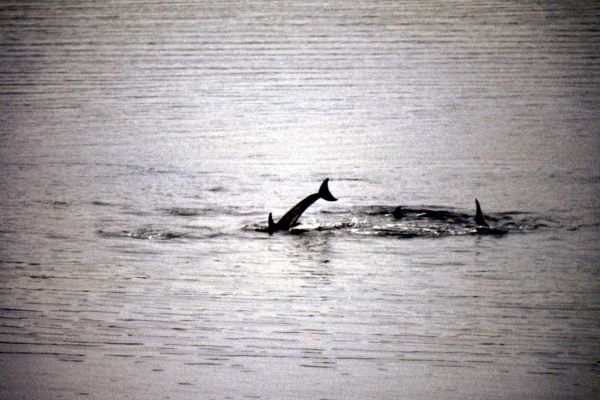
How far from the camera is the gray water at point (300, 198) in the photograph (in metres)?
5.96

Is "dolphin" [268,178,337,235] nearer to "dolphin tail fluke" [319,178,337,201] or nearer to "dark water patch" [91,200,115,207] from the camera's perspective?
"dolphin tail fluke" [319,178,337,201]

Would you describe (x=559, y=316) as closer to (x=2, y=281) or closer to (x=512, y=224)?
(x=512, y=224)

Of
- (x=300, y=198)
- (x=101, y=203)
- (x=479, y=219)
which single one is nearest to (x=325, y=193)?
(x=300, y=198)

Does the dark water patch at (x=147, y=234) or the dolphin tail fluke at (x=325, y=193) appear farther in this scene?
the dolphin tail fluke at (x=325, y=193)

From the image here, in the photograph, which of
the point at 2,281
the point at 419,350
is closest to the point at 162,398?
the point at 419,350

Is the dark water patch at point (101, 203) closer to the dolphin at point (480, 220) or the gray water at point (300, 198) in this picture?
the gray water at point (300, 198)

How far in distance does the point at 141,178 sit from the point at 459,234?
9.29ft

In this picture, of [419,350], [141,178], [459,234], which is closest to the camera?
[419,350]

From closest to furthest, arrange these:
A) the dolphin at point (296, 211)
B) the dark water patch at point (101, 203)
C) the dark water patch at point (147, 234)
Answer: the dark water patch at point (147, 234)
the dolphin at point (296, 211)
the dark water patch at point (101, 203)


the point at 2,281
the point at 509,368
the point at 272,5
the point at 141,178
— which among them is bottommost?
the point at 509,368

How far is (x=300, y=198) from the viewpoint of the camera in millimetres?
8734

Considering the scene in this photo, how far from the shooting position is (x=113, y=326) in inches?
254

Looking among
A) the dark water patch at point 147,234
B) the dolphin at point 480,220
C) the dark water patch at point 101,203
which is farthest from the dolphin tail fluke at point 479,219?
the dark water patch at point 101,203

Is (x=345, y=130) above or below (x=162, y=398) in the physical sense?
above
